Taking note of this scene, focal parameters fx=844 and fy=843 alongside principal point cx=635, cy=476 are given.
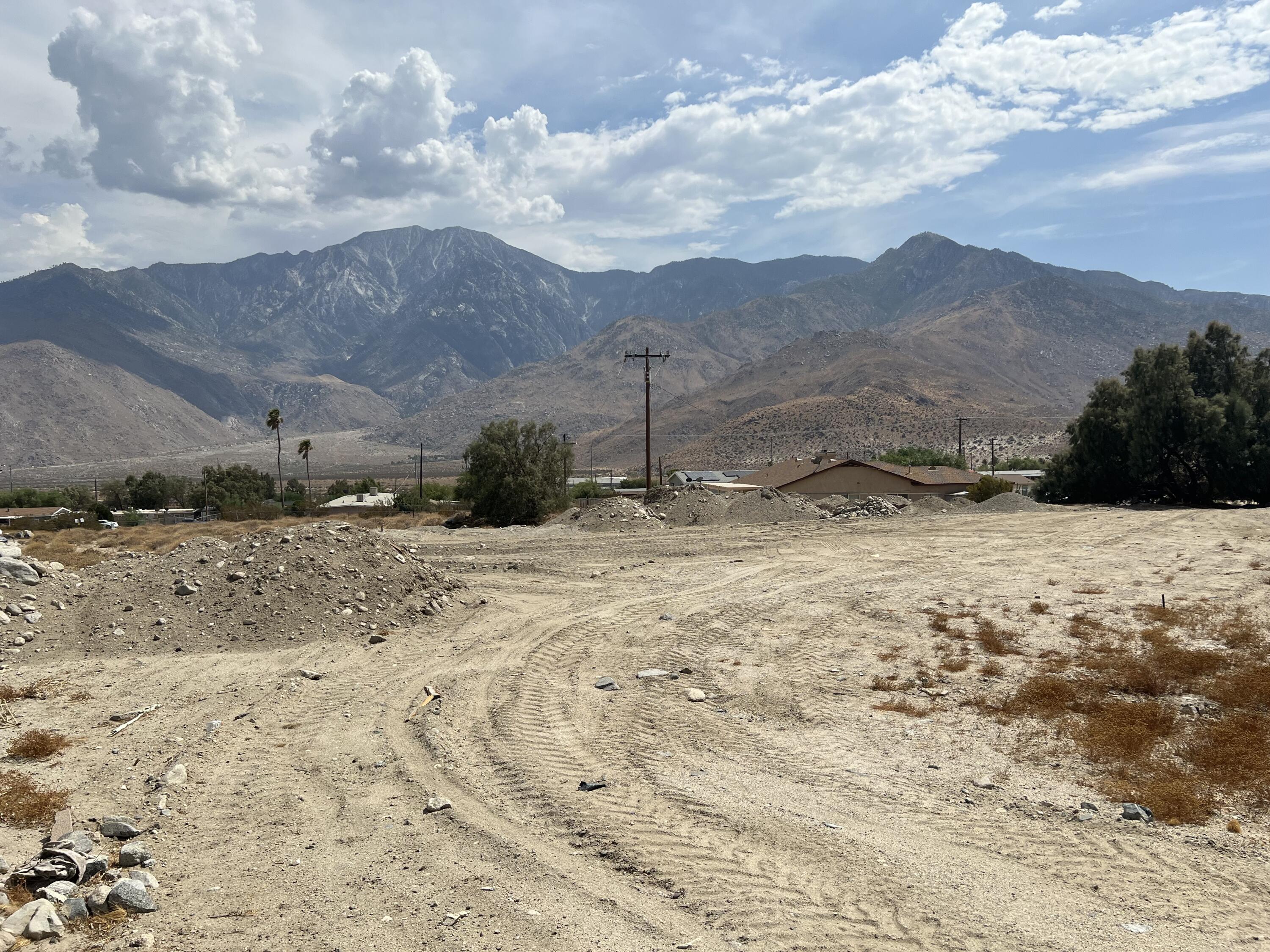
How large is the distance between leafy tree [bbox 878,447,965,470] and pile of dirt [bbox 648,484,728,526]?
5680 centimetres

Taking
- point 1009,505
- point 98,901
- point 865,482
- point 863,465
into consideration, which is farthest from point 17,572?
point 863,465

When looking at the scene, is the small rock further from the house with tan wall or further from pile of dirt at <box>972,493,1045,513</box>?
the house with tan wall

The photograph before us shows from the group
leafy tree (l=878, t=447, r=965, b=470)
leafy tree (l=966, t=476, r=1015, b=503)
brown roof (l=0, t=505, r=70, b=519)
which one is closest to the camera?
leafy tree (l=966, t=476, r=1015, b=503)

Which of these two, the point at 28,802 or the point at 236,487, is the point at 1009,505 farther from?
the point at 236,487

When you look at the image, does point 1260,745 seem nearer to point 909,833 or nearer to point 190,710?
point 909,833

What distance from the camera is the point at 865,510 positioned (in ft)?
129

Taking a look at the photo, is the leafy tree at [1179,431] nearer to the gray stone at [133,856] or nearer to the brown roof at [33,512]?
the gray stone at [133,856]

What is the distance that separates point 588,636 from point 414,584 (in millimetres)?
4468

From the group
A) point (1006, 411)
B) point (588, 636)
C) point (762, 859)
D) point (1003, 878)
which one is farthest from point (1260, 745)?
point (1006, 411)

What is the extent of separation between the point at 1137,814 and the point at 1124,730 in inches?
87.1

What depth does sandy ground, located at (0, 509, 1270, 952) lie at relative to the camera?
6.07 meters

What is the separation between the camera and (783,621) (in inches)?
638

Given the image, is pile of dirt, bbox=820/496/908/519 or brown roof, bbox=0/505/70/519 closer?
pile of dirt, bbox=820/496/908/519

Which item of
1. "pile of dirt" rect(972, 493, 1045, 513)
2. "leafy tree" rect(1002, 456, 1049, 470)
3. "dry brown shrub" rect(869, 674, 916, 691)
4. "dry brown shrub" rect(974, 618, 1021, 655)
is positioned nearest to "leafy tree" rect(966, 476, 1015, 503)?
"pile of dirt" rect(972, 493, 1045, 513)
